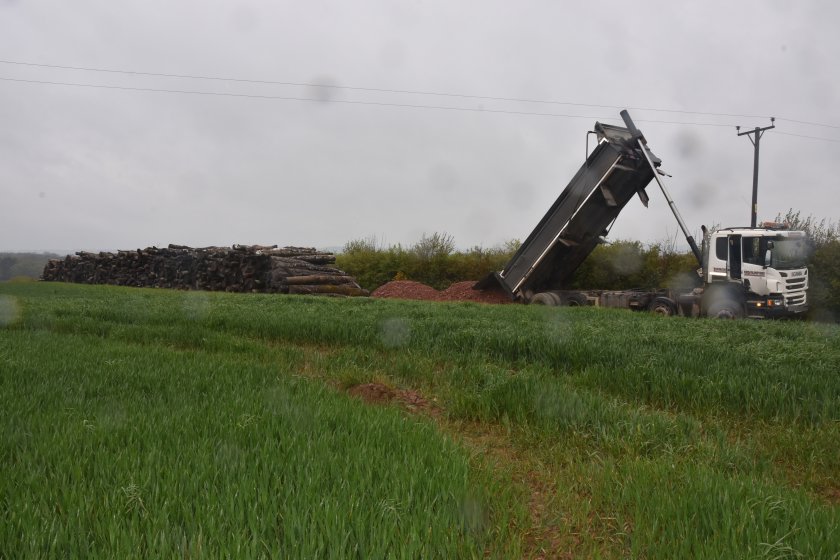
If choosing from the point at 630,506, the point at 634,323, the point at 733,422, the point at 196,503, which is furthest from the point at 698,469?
the point at 634,323

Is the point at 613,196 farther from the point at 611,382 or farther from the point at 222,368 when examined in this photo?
the point at 222,368

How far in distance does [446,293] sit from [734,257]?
981cm

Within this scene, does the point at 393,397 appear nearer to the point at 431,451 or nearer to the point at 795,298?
the point at 431,451

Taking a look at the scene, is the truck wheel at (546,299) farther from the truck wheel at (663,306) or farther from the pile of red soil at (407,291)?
the pile of red soil at (407,291)

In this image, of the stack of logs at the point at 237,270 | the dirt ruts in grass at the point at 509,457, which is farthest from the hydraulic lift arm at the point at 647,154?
the stack of logs at the point at 237,270

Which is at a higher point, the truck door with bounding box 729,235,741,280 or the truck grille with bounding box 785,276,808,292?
the truck door with bounding box 729,235,741,280

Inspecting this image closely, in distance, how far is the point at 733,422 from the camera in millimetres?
5125

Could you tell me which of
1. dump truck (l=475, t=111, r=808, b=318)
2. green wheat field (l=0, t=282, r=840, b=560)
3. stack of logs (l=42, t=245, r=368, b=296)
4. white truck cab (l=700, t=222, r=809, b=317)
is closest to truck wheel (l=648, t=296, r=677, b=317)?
dump truck (l=475, t=111, r=808, b=318)

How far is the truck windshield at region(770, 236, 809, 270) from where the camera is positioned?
1258 centimetres

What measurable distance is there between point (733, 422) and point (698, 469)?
2.05 m

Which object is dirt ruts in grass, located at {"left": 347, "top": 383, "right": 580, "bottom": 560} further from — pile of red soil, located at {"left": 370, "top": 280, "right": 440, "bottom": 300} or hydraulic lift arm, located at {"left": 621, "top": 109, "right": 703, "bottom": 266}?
pile of red soil, located at {"left": 370, "top": 280, "right": 440, "bottom": 300}

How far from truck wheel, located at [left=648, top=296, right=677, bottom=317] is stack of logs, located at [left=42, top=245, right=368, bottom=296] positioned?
12.3 meters

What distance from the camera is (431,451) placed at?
348 centimetres

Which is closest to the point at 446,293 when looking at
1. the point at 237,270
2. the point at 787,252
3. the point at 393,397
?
the point at 237,270
